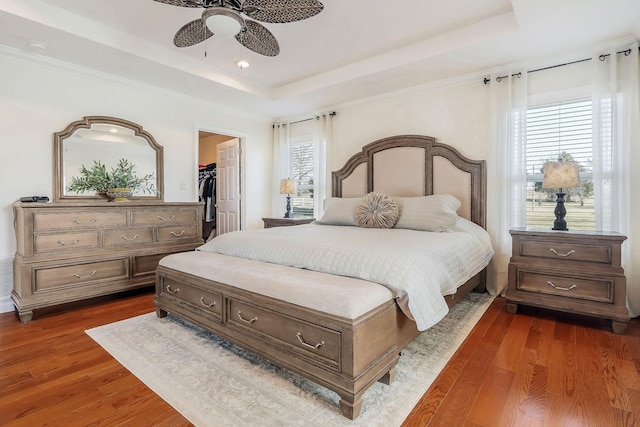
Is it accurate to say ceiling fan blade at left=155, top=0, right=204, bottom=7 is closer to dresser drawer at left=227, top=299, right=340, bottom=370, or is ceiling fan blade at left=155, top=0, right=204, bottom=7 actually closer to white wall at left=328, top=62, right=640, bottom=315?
dresser drawer at left=227, top=299, right=340, bottom=370

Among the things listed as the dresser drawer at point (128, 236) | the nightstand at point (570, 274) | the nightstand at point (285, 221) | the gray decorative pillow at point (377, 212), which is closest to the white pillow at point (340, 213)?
the gray decorative pillow at point (377, 212)

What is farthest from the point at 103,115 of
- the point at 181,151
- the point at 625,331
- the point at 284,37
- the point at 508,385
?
the point at 625,331

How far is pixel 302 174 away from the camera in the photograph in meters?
5.27

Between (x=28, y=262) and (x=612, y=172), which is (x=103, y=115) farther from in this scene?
(x=612, y=172)

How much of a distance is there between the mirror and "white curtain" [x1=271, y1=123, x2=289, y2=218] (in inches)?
76.4

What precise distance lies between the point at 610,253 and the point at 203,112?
471 centimetres

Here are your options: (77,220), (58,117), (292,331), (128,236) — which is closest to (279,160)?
(128,236)

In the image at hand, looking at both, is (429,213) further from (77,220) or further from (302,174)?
(77,220)

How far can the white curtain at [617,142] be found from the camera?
2727 mm

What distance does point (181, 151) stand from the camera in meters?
4.26

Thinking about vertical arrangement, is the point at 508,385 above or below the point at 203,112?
below

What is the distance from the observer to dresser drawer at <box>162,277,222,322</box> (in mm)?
2152

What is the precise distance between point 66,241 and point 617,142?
4.97 m

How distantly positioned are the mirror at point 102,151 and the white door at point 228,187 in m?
1.37
